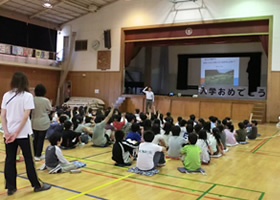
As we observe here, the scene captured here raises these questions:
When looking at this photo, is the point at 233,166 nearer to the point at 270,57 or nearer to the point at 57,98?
the point at 270,57

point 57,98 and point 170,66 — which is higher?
point 170,66

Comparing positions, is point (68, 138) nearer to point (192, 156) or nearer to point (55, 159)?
point (55, 159)

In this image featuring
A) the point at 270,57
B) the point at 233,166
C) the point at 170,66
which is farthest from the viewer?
the point at 170,66

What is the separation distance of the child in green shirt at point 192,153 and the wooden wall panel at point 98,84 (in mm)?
12368

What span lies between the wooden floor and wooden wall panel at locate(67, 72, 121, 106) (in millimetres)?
11472

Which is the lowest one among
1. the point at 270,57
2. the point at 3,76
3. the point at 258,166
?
the point at 258,166

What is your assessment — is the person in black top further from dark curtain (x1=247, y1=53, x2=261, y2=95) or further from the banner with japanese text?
dark curtain (x1=247, y1=53, x2=261, y2=95)

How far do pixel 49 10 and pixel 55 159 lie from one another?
14.5 metres

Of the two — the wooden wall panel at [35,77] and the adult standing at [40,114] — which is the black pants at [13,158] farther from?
the wooden wall panel at [35,77]

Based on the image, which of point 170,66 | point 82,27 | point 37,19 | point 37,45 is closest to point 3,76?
point 37,45

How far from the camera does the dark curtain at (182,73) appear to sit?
65.7 feet

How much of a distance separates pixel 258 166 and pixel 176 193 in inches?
90.5

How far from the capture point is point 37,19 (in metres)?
17.7

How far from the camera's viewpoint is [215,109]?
14.0 m
